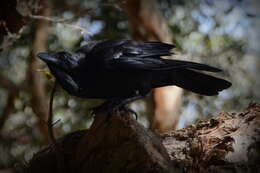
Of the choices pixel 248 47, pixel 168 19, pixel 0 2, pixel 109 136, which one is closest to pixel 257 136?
pixel 109 136

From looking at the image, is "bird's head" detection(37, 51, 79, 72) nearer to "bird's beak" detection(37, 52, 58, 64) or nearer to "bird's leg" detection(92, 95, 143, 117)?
"bird's beak" detection(37, 52, 58, 64)

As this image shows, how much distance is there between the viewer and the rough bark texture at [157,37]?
506 cm

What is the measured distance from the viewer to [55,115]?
251 inches

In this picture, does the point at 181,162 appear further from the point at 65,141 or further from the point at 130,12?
the point at 130,12

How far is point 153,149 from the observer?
217 cm

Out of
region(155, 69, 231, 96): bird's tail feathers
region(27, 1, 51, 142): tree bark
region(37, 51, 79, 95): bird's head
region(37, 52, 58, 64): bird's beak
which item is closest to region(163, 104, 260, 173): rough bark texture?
region(155, 69, 231, 96): bird's tail feathers

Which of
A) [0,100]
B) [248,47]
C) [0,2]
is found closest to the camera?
[0,2]

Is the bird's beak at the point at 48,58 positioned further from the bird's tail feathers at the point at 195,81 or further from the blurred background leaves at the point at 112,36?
the blurred background leaves at the point at 112,36

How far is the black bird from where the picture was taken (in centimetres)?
256

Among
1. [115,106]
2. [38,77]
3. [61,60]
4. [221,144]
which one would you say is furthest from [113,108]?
[38,77]

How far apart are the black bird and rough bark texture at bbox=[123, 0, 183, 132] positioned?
2.16 m

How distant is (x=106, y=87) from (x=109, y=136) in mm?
432

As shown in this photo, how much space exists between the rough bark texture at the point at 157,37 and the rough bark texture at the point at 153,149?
2.41 meters

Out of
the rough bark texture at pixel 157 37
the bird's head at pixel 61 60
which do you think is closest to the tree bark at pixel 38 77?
the rough bark texture at pixel 157 37
